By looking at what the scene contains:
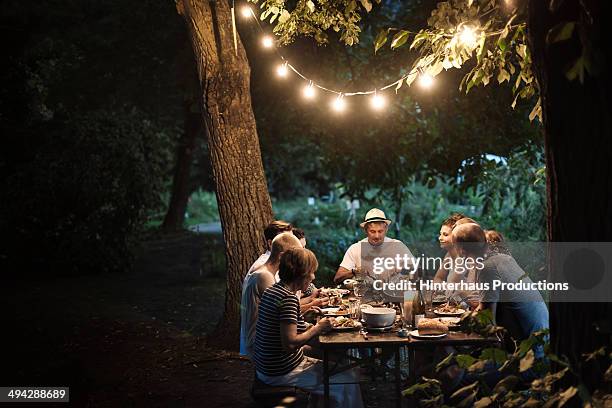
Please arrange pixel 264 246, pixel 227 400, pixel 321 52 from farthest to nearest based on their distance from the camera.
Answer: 1. pixel 321 52
2. pixel 264 246
3. pixel 227 400

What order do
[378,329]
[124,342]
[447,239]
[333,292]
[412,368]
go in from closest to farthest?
1. [378,329]
2. [412,368]
3. [333,292]
4. [447,239]
5. [124,342]

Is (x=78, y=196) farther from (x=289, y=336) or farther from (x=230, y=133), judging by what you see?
(x=289, y=336)

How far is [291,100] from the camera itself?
12805mm

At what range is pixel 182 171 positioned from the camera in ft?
70.0

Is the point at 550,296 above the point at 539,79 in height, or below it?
below

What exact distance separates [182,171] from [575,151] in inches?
746

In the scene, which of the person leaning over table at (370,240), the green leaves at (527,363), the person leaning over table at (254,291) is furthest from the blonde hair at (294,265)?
the person leaning over table at (370,240)

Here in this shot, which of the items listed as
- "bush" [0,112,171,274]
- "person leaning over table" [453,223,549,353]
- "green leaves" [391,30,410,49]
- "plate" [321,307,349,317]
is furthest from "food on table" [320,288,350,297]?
"bush" [0,112,171,274]

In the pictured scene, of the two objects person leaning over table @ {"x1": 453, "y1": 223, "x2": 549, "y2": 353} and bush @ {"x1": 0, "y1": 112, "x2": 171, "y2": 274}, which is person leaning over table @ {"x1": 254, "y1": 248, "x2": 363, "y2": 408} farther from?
bush @ {"x1": 0, "y1": 112, "x2": 171, "y2": 274}

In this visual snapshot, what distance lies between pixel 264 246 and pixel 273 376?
3.03 m

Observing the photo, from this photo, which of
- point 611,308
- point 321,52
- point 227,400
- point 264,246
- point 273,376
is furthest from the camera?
point 321,52

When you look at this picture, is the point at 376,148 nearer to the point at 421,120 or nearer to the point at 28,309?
the point at 421,120

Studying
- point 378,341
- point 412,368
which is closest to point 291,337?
point 378,341

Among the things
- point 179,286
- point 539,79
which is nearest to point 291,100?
point 179,286
